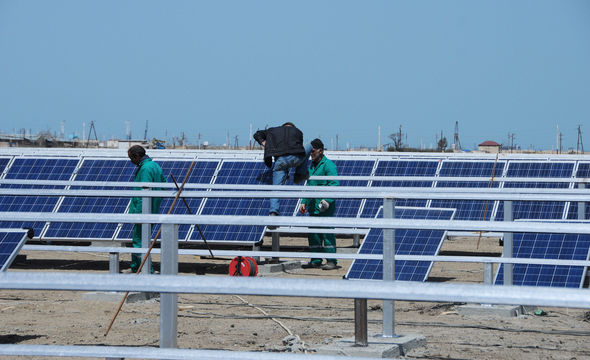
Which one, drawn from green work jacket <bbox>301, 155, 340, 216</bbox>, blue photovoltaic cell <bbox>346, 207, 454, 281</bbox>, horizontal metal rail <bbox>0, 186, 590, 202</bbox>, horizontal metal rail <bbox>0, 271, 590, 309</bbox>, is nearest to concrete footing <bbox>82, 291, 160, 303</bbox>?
horizontal metal rail <bbox>0, 186, 590, 202</bbox>

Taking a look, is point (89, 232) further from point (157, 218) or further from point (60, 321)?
point (157, 218)

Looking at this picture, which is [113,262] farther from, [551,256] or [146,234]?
[551,256]

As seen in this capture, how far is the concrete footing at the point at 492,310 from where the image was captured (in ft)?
29.7

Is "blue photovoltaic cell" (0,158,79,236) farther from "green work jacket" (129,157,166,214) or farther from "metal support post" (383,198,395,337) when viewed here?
"metal support post" (383,198,395,337)

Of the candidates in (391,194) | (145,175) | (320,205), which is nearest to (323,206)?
(320,205)

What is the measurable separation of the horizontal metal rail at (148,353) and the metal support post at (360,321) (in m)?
1.93

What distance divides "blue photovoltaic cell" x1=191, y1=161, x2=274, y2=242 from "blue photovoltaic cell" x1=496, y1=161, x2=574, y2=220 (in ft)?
12.9

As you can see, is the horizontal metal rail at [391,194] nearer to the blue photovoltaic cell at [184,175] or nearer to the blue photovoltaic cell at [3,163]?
the blue photovoltaic cell at [184,175]

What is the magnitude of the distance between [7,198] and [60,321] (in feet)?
22.7

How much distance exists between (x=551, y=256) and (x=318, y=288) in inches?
253

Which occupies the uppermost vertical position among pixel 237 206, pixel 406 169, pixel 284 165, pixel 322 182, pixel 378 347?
pixel 284 165

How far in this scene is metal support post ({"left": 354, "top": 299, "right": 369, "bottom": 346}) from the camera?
19.2 ft

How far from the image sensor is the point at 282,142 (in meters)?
14.2

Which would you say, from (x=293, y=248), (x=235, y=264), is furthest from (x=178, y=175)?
(x=235, y=264)
